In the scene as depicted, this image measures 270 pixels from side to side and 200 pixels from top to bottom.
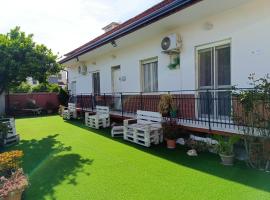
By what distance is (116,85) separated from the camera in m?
12.1

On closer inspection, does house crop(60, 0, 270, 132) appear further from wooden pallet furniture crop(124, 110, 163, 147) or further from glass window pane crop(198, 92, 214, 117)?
wooden pallet furniture crop(124, 110, 163, 147)

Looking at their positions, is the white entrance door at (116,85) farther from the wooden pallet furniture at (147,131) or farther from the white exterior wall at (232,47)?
the wooden pallet furniture at (147,131)

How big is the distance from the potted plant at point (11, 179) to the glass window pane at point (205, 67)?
5523 millimetres

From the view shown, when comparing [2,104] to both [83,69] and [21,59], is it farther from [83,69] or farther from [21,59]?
[21,59]

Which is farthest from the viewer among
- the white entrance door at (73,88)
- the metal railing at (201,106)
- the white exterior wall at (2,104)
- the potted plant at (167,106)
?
the white exterior wall at (2,104)

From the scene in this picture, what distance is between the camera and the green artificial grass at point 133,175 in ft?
13.0

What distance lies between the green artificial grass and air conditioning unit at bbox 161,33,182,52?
3261 millimetres

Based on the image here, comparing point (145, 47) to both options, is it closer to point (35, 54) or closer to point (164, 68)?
point (164, 68)

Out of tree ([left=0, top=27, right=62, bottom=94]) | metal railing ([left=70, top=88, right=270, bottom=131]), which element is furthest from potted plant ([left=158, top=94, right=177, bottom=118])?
tree ([left=0, top=27, right=62, bottom=94])

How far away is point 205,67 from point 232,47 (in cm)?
115

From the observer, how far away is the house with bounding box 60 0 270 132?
584 cm

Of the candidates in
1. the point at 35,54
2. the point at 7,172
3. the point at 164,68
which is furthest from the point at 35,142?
the point at 164,68

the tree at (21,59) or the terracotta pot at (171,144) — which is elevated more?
the tree at (21,59)

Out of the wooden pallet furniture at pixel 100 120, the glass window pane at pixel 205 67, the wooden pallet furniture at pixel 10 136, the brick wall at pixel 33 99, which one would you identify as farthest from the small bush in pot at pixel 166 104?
the brick wall at pixel 33 99
